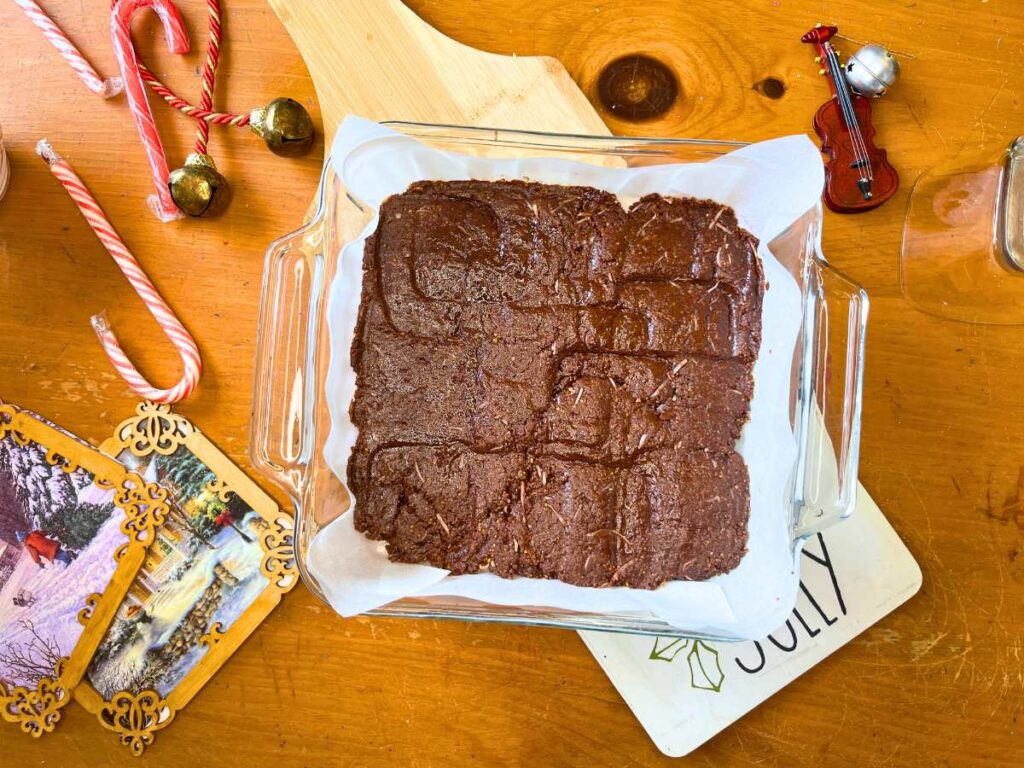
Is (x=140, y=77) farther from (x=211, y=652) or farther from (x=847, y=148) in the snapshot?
(x=847, y=148)

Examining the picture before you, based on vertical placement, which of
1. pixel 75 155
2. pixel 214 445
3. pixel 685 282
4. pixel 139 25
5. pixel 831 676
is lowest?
pixel 831 676

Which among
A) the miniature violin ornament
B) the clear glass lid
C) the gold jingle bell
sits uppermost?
the gold jingle bell

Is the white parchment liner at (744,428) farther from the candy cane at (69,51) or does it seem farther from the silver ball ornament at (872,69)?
the candy cane at (69,51)

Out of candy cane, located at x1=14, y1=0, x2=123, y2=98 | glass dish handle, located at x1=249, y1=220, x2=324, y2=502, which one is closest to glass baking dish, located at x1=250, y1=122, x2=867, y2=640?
glass dish handle, located at x1=249, y1=220, x2=324, y2=502

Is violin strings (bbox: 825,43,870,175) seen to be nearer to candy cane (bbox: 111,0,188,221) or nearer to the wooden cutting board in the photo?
the wooden cutting board

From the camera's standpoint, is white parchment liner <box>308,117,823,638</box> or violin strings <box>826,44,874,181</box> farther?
violin strings <box>826,44,874,181</box>

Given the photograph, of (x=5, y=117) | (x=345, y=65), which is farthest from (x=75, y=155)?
(x=345, y=65)

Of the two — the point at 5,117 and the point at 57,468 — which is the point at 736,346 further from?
the point at 5,117
